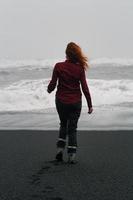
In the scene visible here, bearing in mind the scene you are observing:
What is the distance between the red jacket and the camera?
7.02 m

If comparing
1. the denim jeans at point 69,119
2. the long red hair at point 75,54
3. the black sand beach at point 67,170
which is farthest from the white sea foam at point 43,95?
the long red hair at point 75,54

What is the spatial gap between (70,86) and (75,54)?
403mm

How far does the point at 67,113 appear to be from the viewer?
711 centimetres

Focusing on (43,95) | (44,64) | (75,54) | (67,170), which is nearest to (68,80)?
(75,54)

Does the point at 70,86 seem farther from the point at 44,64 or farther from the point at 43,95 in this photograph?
the point at 44,64

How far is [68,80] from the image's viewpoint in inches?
277

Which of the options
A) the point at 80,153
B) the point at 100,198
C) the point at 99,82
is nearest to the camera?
the point at 100,198

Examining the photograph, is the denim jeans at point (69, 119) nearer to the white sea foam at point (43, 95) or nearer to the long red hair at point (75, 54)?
the long red hair at point (75, 54)

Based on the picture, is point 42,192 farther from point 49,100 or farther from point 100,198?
point 49,100

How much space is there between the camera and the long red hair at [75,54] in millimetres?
7020

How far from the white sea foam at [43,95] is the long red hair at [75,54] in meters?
10.6

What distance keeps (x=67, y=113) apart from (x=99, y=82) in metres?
19.3

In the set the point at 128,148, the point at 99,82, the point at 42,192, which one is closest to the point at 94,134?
the point at 128,148

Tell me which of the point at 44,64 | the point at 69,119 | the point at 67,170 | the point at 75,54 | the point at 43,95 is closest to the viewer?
the point at 67,170
